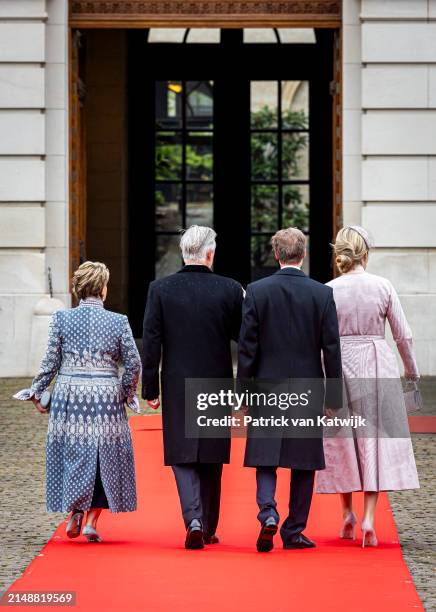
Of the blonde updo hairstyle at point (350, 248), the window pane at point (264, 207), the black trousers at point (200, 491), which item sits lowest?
the black trousers at point (200, 491)

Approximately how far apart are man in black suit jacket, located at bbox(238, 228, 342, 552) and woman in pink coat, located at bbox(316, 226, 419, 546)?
24cm

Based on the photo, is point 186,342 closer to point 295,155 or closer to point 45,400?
point 45,400

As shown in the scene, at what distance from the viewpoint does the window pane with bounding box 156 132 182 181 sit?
25.7 m

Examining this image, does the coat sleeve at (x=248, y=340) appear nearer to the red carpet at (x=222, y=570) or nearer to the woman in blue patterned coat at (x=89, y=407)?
the woman in blue patterned coat at (x=89, y=407)

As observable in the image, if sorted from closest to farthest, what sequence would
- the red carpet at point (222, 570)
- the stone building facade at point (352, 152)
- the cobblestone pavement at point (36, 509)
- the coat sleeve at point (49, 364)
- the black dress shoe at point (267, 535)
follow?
the red carpet at point (222, 570) → the cobblestone pavement at point (36, 509) → the black dress shoe at point (267, 535) → the coat sleeve at point (49, 364) → the stone building facade at point (352, 152)

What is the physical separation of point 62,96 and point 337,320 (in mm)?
10857

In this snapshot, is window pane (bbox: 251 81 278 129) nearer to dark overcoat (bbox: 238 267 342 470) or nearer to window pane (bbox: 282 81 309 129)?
window pane (bbox: 282 81 309 129)

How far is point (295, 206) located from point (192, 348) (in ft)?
59.2

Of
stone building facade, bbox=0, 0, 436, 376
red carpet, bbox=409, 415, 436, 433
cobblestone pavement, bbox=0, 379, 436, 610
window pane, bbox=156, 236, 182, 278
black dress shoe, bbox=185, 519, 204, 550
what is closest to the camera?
cobblestone pavement, bbox=0, 379, 436, 610

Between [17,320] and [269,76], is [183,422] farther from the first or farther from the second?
[269,76]

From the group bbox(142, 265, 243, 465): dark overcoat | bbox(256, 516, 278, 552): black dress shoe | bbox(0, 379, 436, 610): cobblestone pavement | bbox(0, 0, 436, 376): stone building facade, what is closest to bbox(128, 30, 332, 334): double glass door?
bbox(0, 0, 436, 376): stone building facade

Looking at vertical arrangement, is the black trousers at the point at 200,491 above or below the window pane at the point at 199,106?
below

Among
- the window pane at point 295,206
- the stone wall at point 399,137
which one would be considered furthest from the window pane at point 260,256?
the stone wall at point 399,137

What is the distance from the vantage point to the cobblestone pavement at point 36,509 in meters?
7.37
